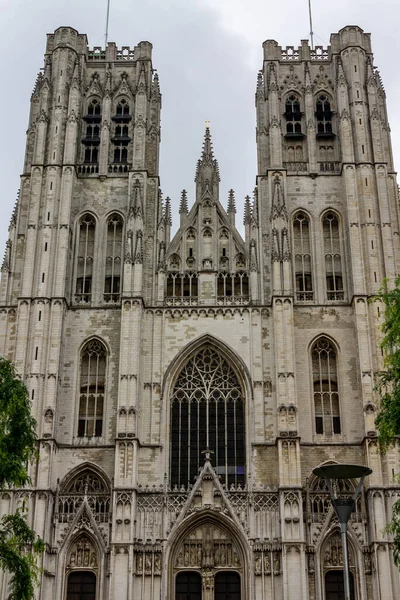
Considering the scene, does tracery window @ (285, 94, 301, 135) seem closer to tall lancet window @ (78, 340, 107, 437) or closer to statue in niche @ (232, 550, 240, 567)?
tall lancet window @ (78, 340, 107, 437)

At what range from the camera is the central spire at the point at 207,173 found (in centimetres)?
3997

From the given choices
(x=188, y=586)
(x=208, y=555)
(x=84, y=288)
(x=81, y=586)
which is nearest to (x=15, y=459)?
(x=81, y=586)

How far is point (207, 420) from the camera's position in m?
35.0

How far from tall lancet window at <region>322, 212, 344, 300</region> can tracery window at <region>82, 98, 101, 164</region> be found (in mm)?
11144

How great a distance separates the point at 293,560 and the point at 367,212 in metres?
15.1

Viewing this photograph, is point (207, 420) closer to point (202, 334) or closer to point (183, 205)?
point (202, 334)

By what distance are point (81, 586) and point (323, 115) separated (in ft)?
78.0

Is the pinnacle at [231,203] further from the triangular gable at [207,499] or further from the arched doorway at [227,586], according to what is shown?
the arched doorway at [227,586]

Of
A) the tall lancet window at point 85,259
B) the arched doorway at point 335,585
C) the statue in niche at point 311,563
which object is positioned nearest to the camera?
the statue in niche at point 311,563

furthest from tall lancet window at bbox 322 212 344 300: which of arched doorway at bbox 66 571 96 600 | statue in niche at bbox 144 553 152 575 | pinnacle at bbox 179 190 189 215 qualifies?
arched doorway at bbox 66 571 96 600

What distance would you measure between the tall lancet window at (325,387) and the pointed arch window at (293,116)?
1092cm

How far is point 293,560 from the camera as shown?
31109 mm

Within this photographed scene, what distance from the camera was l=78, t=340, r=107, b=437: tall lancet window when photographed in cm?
3519

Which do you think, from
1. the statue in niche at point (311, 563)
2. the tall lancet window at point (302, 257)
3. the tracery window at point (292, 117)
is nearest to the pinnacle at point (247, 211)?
the tall lancet window at point (302, 257)
